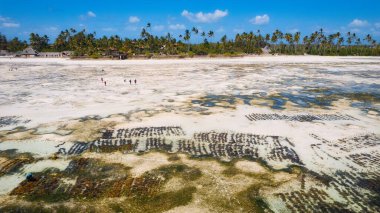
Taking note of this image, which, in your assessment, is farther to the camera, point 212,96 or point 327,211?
point 212,96

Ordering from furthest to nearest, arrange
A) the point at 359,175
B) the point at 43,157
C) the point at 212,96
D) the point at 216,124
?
the point at 212,96 < the point at 216,124 < the point at 43,157 < the point at 359,175

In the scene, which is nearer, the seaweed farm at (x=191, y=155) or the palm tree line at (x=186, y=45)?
the seaweed farm at (x=191, y=155)

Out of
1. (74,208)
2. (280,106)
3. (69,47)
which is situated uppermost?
(69,47)

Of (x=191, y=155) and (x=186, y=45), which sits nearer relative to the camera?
(x=191, y=155)

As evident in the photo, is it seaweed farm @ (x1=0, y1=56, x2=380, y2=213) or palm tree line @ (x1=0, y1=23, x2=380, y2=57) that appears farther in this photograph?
palm tree line @ (x1=0, y1=23, x2=380, y2=57)

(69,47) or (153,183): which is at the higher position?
(69,47)

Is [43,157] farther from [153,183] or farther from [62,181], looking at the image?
[153,183]

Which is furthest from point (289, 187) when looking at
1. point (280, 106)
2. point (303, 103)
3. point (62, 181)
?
point (303, 103)

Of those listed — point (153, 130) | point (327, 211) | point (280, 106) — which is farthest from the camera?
point (280, 106)
